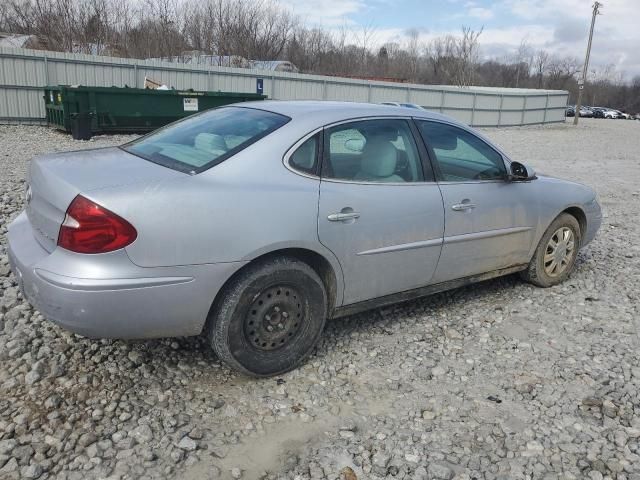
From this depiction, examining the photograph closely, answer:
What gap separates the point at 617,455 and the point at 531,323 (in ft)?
5.18

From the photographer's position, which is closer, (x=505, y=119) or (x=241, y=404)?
(x=241, y=404)

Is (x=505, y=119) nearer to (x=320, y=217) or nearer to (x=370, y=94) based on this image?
(x=370, y=94)

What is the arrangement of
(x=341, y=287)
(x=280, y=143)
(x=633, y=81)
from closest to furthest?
(x=280, y=143) → (x=341, y=287) → (x=633, y=81)

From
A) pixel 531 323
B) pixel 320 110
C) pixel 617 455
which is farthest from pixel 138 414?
pixel 531 323

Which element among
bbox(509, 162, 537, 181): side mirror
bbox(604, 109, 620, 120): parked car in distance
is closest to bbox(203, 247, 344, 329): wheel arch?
bbox(509, 162, 537, 181): side mirror

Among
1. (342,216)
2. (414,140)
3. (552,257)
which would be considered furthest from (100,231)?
(552,257)

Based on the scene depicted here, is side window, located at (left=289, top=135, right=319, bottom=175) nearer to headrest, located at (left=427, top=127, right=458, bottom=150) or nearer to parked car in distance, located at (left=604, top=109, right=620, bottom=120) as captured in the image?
headrest, located at (left=427, top=127, right=458, bottom=150)

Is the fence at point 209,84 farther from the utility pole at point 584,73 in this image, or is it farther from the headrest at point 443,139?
the headrest at point 443,139

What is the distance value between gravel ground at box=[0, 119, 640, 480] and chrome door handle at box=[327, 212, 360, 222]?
3.08 ft

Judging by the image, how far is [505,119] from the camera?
32.1m

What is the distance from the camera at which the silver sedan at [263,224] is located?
8.74ft

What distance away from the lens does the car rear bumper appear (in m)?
2.61

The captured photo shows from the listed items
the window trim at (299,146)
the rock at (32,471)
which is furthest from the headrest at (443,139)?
the rock at (32,471)

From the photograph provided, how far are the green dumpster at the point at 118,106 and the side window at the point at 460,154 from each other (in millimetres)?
10715
